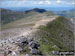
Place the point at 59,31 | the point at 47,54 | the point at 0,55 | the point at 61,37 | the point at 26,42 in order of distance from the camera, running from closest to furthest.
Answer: the point at 0,55
the point at 47,54
the point at 26,42
the point at 61,37
the point at 59,31

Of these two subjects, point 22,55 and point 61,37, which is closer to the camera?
point 22,55

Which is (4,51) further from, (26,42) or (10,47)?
(26,42)

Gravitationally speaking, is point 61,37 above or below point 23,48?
below

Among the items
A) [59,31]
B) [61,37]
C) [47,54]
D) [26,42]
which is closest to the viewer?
[47,54]

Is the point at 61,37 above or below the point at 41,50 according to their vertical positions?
below

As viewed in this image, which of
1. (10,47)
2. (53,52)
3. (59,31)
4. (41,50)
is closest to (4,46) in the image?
(10,47)

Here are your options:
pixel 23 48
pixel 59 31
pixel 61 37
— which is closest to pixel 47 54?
pixel 23 48

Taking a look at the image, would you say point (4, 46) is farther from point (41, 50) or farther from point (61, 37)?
point (61, 37)

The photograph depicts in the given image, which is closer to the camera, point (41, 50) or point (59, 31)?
point (41, 50)

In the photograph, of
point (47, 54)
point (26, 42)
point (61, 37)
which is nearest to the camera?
point (47, 54)
